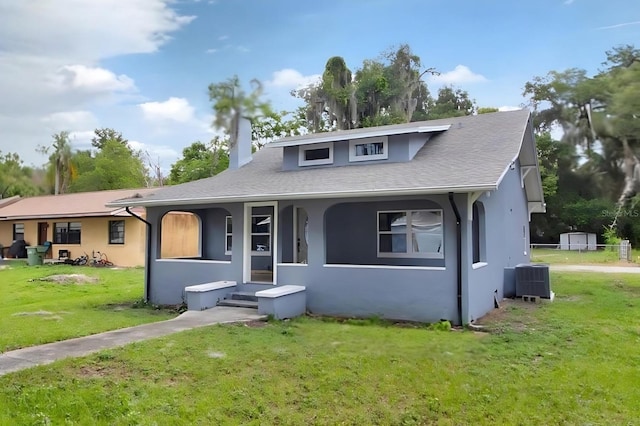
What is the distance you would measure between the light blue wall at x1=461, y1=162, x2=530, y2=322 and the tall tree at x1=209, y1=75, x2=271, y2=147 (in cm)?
889

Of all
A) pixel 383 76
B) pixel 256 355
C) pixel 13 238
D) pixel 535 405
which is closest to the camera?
pixel 535 405

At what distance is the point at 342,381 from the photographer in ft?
17.8

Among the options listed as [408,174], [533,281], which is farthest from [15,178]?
[533,281]

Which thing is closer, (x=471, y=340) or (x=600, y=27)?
(x=471, y=340)

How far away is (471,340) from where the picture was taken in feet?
23.9

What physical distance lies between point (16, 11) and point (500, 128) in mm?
10834

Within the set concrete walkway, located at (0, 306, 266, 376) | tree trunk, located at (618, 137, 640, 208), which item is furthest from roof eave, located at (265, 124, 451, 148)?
tree trunk, located at (618, 137, 640, 208)

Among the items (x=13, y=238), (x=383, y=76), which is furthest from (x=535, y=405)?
(x=383, y=76)

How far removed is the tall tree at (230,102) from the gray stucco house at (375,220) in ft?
12.7

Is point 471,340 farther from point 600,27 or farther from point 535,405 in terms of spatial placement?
point 600,27

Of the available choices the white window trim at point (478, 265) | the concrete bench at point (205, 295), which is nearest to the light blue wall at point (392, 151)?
the white window trim at point (478, 265)

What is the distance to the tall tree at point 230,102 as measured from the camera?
17219mm

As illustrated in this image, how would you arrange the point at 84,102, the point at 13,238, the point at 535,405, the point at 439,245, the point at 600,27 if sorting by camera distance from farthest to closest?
the point at 13,238 < the point at 84,102 < the point at 439,245 < the point at 600,27 < the point at 535,405

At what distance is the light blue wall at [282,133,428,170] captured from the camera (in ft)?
35.8
